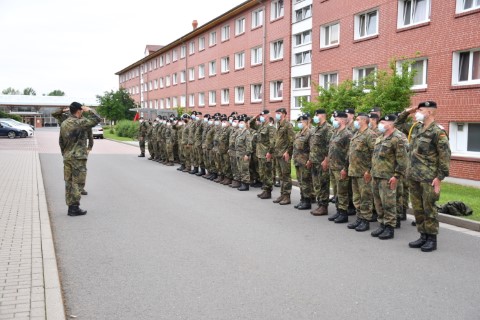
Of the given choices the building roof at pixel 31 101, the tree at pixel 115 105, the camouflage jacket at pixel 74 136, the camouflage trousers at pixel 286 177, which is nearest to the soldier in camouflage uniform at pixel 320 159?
the camouflage trousers at pixel 286 177

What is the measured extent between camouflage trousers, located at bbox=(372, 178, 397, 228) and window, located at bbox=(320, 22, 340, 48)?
1823 centimetres

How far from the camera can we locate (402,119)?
7.29 m

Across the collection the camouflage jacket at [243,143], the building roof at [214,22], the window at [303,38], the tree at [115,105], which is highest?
the building roof at [214,22]

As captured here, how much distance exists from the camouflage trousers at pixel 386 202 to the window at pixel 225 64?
107ft

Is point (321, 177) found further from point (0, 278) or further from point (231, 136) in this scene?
point (0, 278)

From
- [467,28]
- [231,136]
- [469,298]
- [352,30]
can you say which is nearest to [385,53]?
[352,30]

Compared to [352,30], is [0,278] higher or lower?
lower

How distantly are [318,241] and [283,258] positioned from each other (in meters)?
1.09

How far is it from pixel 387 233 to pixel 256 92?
27.4 metres

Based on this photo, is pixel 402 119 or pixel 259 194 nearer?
pixel 402 119

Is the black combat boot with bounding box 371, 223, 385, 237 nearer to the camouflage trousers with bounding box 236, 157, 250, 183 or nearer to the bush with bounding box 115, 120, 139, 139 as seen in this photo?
the camouflage trousers with bounding box 236, 157, 250, 183

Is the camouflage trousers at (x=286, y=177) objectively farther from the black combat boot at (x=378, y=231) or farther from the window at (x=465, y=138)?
the window at (x=465, y=138)

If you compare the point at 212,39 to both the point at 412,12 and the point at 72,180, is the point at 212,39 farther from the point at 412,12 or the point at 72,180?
the point at 72,180

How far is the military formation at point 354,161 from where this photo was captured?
6.30 m
